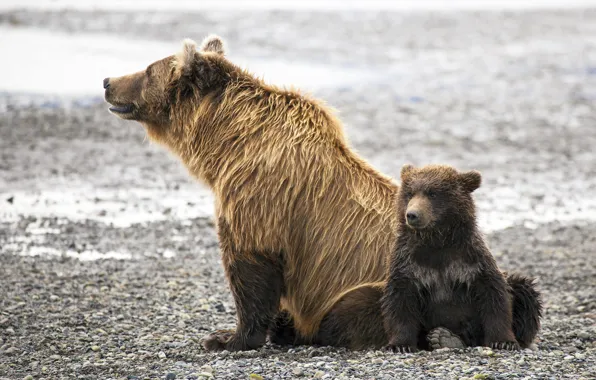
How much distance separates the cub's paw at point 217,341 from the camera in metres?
6.61

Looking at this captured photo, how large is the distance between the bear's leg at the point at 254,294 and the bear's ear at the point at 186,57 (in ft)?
4.47

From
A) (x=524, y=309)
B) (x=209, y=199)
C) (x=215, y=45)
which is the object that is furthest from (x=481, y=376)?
(x=209, y=199)

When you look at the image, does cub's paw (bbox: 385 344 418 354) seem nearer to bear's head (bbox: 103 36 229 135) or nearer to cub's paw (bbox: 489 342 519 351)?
cub's paw (bbox: 489 342 519 351)

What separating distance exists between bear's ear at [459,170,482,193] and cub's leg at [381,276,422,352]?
702 mm

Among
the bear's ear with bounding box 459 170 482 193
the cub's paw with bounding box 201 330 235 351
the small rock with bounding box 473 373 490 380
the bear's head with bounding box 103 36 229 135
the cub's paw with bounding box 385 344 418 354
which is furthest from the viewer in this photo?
the bear's head with bounding box 103 36 229 135

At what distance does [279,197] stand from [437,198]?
1.08 metres

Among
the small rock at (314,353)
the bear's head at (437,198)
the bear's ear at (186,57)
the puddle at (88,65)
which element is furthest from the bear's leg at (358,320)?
the puddle at (88,65)

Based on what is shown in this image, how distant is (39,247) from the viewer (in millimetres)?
9516

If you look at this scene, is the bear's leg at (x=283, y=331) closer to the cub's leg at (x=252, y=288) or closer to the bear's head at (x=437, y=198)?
the cub's leg at (x=252, y=288)

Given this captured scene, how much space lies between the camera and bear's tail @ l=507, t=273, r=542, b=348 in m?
6.20

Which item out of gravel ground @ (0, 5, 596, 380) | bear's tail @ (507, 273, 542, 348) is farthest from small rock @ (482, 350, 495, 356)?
bear's tail @ (507, 273, 542, 348)

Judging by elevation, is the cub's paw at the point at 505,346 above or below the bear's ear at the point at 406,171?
below

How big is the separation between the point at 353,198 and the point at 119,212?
16.1 feet

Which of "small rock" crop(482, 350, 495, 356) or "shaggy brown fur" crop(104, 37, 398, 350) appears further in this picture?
"shaggy brown fur" crop(104, 37, 398, 350)
